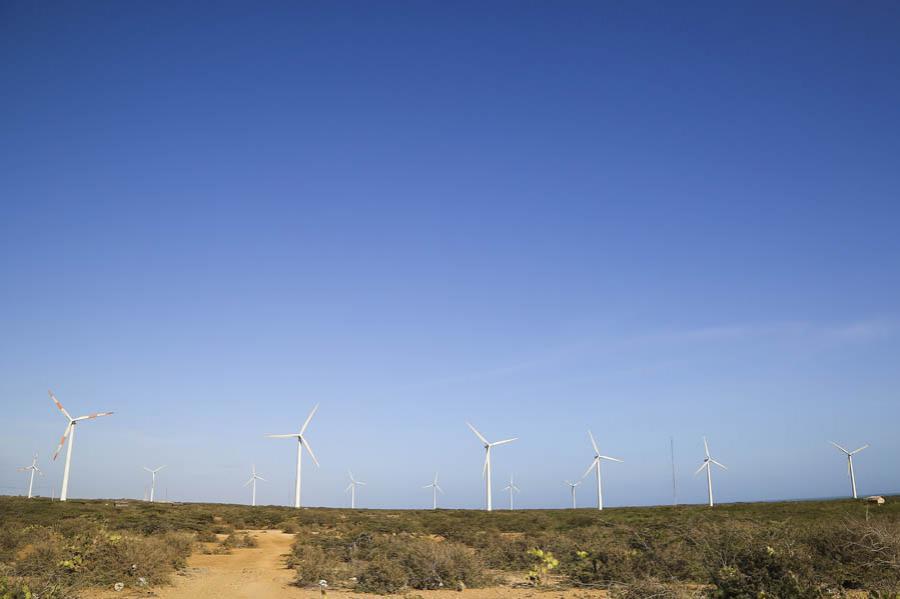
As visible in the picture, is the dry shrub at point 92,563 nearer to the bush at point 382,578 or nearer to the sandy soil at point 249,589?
the sandy soil at point 249,589

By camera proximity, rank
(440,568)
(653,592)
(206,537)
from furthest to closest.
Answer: (206,537)
(440,568)
(653,592)

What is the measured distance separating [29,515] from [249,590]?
115 feet

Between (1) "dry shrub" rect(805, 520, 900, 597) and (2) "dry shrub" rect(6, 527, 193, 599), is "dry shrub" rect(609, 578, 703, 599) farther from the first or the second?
(2) "dry shrub" rect(6, 527, 193, 599)

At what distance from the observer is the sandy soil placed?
2049 cm

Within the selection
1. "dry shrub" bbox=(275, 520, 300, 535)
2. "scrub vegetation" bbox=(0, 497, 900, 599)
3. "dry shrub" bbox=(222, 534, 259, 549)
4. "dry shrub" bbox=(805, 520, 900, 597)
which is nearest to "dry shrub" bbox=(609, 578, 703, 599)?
"scrub vegetation" bbox=(0, 497, 900, 599)

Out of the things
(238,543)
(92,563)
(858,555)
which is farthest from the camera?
(238,543)

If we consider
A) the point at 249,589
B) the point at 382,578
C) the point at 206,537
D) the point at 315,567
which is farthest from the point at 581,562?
the point at 206,537

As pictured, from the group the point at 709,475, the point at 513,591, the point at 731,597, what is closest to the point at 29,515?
the point at 513,591

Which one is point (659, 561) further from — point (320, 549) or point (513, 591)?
point (320, 549)

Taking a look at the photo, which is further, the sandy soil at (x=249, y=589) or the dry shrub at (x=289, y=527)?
the dry shrub at (x=289, y=527)

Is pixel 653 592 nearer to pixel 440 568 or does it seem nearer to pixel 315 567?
pixel 440 568

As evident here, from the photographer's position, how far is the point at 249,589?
73.8ft

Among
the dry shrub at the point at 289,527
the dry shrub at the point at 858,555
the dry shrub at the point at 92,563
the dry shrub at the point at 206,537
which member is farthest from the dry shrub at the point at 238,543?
the dry shrub at the point at 858,555

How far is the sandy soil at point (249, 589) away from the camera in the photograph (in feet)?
67.2
